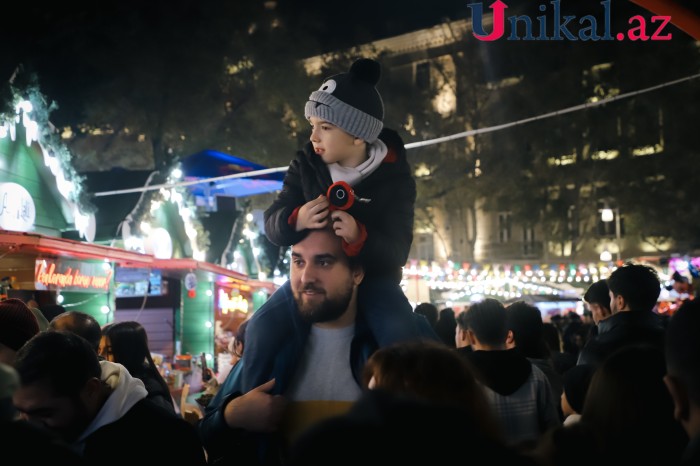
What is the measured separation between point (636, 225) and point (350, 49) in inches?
677

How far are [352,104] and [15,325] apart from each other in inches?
113

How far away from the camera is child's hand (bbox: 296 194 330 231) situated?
2.91 m

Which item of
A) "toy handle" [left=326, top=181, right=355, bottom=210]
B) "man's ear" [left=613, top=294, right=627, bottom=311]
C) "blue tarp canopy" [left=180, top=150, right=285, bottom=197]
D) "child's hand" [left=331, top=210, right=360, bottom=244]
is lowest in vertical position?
"man's ear" [left=613, top=294, right=627, bottom=311]

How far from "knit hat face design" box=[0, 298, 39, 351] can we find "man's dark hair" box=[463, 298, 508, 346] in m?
3.05

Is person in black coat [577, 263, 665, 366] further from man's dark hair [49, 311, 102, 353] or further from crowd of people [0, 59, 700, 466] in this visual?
man's dark hair [49, 311, 102, 353]

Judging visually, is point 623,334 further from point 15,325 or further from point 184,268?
point 184,268

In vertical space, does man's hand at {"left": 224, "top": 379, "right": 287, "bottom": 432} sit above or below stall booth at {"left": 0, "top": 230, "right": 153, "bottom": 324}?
below

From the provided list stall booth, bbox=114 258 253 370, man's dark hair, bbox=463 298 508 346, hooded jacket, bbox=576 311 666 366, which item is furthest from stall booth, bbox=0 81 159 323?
hooded jacket, bbox=576 311 666 366

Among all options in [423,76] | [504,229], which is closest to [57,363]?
[423,76]

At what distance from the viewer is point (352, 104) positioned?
320 centimetres

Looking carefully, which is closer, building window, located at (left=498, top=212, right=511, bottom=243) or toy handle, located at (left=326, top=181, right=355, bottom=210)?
toy handle, located at (left=326, top=181, right=355, bottom=210)

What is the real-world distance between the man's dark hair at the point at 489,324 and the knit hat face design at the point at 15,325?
305 centimetres

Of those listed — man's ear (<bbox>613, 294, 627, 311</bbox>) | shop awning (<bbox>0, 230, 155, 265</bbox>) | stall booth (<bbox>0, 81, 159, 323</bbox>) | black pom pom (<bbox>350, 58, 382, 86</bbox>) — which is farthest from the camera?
stall booth (<bbox>0, 81, 159, 323</bbox>)

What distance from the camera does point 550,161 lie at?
38375 millimetres
